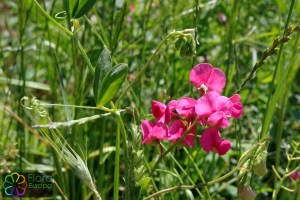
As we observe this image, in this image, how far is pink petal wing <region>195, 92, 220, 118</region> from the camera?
78 cm

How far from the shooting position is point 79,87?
3.59 feet

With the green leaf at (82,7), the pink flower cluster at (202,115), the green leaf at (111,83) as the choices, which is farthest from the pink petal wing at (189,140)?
the green leaf at (82,7)

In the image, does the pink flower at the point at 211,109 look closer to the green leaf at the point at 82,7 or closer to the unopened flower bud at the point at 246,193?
the unopened flower bud at the point at 246,193

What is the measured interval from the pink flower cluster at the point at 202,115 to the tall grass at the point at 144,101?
28 millimetres

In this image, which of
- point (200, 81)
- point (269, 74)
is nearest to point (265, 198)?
point (269, 74)

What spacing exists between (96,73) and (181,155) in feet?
2.33

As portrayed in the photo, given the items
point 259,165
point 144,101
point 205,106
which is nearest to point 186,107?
point 205,106

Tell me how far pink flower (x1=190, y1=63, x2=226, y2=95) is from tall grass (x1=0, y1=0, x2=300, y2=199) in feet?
0.10

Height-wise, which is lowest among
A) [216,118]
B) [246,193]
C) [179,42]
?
[246,193]

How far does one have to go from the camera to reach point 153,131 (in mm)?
818

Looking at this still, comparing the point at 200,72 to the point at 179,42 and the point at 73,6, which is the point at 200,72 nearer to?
the point at 179,42

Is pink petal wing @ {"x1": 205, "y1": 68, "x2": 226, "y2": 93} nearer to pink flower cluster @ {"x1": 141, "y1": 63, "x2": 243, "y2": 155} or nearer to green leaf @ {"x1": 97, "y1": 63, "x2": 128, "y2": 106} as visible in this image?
pink flower cluster @ {"x1": 141, "y1": 63, "x2": 243, "y2": 155}

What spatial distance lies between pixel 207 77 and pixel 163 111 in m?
0.09

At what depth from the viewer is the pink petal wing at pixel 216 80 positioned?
0.84 metres
